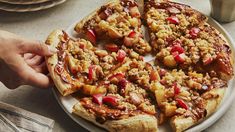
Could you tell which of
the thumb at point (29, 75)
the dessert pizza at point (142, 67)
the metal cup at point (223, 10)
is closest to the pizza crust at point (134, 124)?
the dessert pizza at point (142, 67)

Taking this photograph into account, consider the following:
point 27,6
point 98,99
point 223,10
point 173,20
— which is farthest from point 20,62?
point 223,10

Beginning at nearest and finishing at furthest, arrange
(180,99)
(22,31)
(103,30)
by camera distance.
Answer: (180,99)
(103,30)
(22,31)

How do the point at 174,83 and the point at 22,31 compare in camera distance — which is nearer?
the point at 174,83

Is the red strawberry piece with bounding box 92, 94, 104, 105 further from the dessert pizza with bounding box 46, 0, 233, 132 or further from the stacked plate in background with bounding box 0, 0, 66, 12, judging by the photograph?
the stacked plate in background with bounding box 0, 0, 66, 12

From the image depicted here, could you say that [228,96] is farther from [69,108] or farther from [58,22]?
[58,22]

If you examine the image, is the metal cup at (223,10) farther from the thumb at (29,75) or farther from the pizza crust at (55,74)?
the thumb at (29,75)

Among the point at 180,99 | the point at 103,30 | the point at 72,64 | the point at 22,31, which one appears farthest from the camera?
the point at 22,31

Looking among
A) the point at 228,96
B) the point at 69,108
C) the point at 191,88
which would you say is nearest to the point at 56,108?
the point at 69,108

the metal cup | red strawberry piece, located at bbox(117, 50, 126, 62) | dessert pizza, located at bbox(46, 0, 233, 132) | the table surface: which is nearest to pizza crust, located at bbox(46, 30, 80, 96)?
dessert pizza, located at bbox(46, 0, 233, 132)
